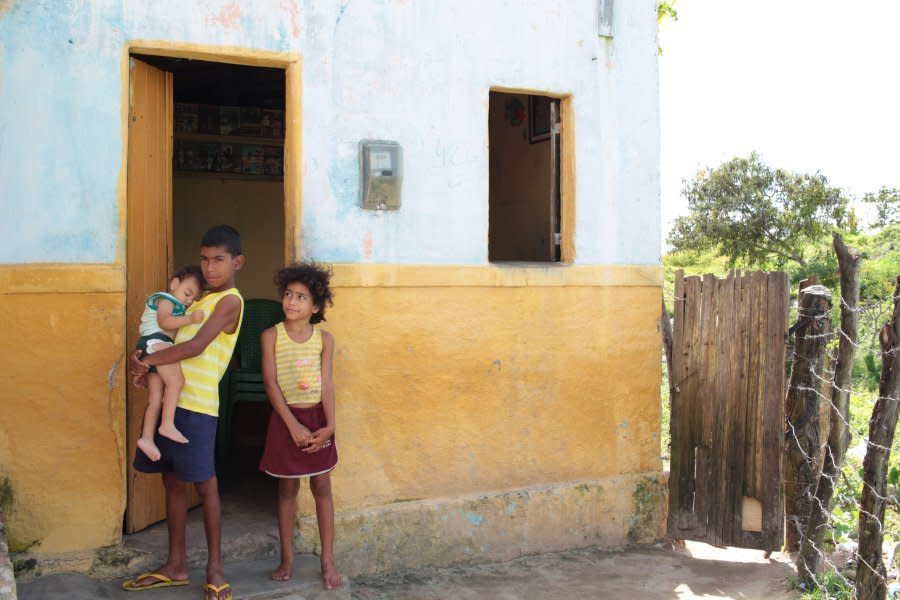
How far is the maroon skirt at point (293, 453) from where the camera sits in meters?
4.29

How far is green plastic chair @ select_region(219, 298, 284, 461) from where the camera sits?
5.92 m

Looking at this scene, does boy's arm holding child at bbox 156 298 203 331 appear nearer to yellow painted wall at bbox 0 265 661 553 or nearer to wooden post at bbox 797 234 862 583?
yellow painted wall at bbox 0 265 661 553

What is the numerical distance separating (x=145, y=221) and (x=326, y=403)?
1.55m

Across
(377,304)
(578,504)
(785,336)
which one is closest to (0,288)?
(377,304)

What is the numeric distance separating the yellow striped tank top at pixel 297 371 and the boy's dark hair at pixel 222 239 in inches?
19.6

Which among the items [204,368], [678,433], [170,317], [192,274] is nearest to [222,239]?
[192,274]

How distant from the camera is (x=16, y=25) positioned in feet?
14.0

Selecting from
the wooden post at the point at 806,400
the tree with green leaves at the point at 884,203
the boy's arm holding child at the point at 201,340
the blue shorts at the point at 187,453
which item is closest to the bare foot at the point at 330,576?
the blue shorts at the point at 187,453

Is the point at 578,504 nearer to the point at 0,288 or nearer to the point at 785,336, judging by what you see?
the point at 785,336

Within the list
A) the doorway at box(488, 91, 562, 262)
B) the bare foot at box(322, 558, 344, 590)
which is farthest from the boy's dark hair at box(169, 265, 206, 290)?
the doorway at box(488, 91, 562, 262)

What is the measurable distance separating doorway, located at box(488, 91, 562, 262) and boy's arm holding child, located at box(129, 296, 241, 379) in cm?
338

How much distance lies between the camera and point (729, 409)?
578 centimetres

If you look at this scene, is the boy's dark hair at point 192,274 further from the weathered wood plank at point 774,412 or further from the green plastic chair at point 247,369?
the weathered wood plank at point 774,412

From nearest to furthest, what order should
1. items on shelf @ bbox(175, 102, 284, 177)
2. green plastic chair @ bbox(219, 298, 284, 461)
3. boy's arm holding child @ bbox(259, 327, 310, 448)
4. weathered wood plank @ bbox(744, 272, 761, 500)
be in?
boy's arm holding child @ bbox(259, 327, 310, 448) → weathered wood plank @ bbox(744, 272, 761, 500) → green plastic chair @ bbox(219, 298, 284, 461) → items on shelf @ bbox(175, 102, 284, 177)
